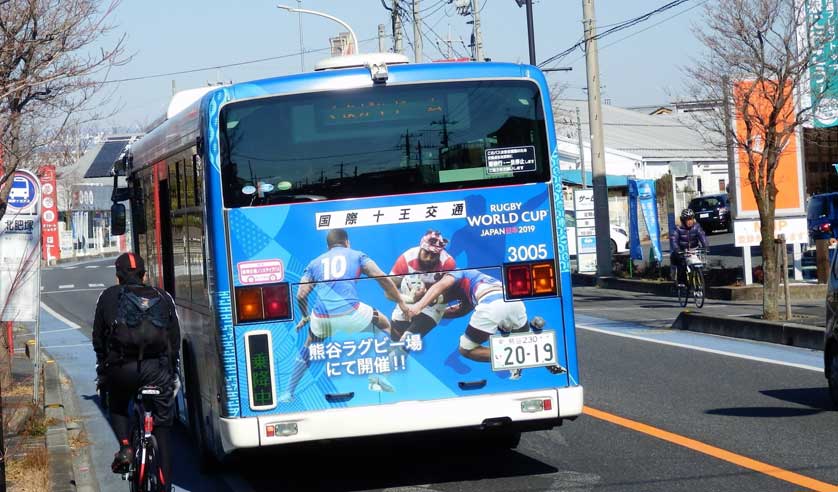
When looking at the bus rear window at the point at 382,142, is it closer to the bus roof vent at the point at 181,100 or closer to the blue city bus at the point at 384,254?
the blue city bus at the point at 384,254

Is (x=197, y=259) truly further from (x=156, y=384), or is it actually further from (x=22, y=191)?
(x=22, y=191)

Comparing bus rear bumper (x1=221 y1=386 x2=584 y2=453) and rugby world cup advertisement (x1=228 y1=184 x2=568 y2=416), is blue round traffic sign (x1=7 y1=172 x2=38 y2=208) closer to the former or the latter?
rugby world cup advertisement (x1=228 y1=184 x2=568 y2=416)

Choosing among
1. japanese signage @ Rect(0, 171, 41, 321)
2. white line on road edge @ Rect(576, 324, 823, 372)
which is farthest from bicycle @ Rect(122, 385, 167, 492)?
white line on road edge @ Rect(576, 324, 823, 372)

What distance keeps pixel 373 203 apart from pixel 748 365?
26.3 ft

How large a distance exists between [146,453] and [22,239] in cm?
670

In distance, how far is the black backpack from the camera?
784 cm

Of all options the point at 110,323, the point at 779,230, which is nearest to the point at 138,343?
the point at 110,323

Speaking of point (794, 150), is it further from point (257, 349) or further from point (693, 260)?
point (257, 349)

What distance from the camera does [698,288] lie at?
23391mm

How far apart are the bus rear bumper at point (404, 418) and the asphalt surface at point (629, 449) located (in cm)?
24

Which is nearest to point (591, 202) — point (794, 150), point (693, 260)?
point (794, 150)

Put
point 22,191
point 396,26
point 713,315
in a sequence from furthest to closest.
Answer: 1. point 396,26
2. point 713,315
3. point 22,191

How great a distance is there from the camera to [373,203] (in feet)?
26.8

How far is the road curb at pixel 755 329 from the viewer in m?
16.5
